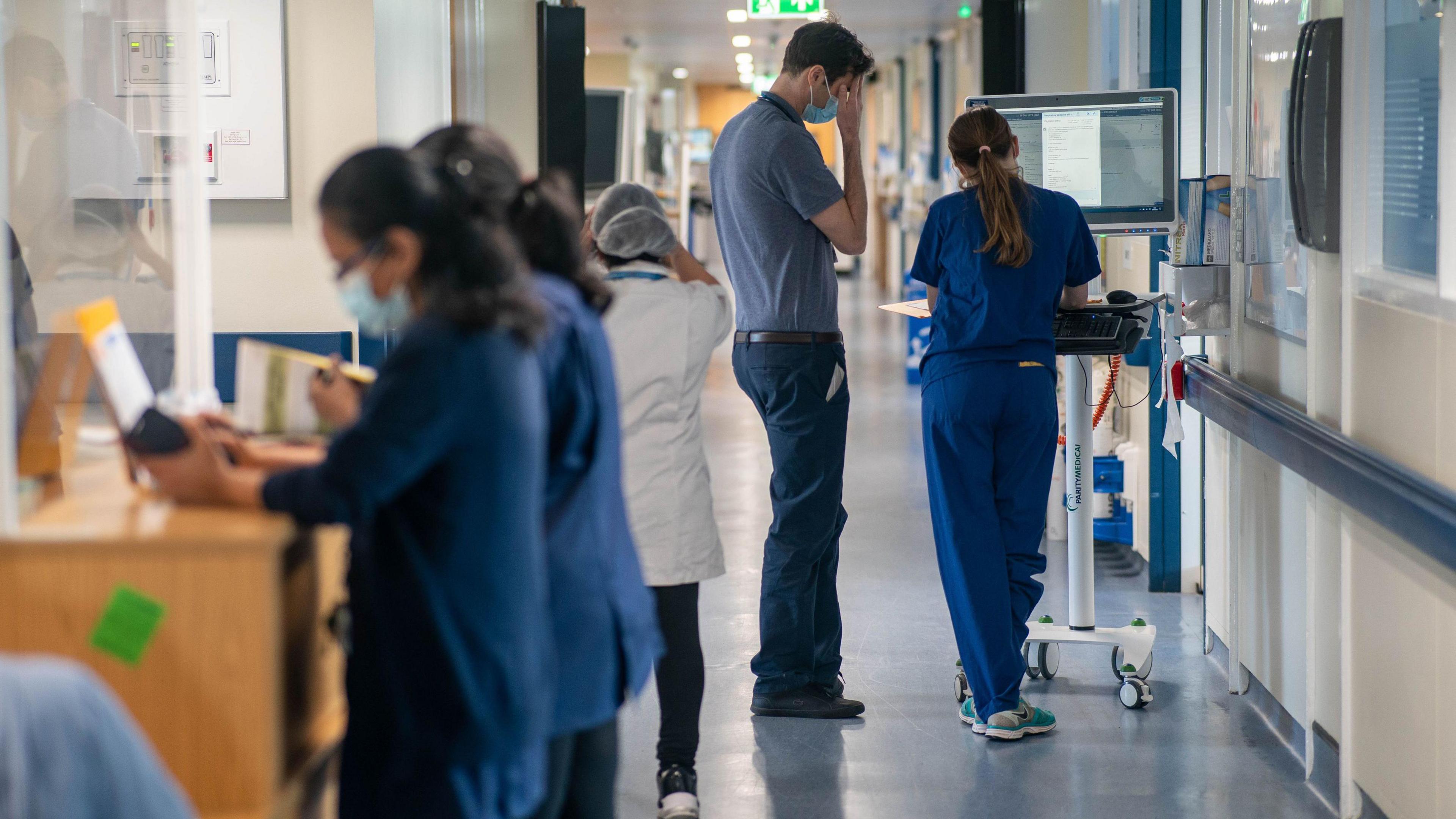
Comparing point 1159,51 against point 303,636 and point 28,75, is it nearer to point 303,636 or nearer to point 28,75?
point 28,75

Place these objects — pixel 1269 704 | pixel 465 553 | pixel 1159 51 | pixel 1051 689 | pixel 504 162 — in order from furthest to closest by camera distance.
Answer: pixel 1159 51 < pixel 1051 689 < pixel 1269 704 < pixel 504 162 < pixel 465 553

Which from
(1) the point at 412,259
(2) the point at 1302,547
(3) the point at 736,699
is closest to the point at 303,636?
(1) the point at 412,259

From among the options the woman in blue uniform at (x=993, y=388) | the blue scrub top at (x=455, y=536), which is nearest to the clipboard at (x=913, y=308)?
the woman in blue uniform at (x=993, y=388)

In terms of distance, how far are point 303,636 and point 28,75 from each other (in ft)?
9.16

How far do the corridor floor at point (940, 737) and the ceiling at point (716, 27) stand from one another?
684 centimetres

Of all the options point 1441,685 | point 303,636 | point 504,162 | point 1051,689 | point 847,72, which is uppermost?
point 847,72

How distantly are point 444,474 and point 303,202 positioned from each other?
112 inches

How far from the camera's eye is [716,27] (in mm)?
14180

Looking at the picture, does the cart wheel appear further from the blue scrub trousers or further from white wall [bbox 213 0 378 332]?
white wall [bbox 213 0 378 332]

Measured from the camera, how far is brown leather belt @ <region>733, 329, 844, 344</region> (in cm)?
348

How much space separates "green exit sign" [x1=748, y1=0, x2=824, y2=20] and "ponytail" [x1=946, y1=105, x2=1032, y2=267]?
5.65 meters

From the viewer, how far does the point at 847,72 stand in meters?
3.58

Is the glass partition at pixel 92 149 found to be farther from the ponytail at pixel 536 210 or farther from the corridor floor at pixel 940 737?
the ponytail at pixel 536 210

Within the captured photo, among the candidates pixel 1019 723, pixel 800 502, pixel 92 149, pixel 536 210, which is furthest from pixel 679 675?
pixel 92 149
